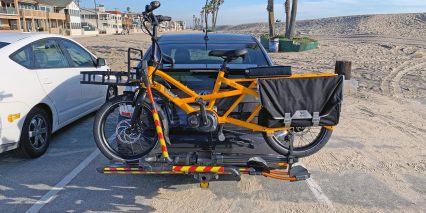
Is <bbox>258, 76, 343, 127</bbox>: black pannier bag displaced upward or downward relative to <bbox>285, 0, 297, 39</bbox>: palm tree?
downward

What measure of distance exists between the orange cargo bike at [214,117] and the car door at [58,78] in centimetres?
152

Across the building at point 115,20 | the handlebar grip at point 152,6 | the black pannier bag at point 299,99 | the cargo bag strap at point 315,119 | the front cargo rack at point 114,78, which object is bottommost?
the cargo bag strap at point 315,119

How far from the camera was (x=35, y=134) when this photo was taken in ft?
15.4

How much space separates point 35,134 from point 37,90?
1.91 ft

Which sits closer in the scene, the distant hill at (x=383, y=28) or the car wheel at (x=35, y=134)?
the car wheel at (x=35, y=134)

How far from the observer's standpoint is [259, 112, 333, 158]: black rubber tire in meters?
3.46

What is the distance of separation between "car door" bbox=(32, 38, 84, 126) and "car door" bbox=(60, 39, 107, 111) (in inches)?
6.0

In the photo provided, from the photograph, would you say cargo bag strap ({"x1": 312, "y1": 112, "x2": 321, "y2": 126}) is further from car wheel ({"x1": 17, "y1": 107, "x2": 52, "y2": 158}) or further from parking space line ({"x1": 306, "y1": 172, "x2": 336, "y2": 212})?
car wheel ({"x1": 17, "y1": 107, "x2": 52, "y2": 158})

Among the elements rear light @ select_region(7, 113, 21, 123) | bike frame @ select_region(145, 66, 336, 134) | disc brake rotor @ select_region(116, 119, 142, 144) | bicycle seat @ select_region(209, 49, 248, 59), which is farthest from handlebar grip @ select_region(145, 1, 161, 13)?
rear light @ select_region(7, 113, 21, 123)

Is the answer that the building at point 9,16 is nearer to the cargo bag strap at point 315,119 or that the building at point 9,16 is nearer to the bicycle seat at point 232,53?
the bicycle seat at point 232,53

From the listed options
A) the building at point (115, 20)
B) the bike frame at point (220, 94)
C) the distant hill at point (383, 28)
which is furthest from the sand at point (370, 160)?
the building at point (115, 20)

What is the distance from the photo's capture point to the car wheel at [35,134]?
14.7 ft

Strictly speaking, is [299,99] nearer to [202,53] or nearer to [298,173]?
[298,173]

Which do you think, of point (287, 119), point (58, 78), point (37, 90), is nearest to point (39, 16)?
point (58, 78)
